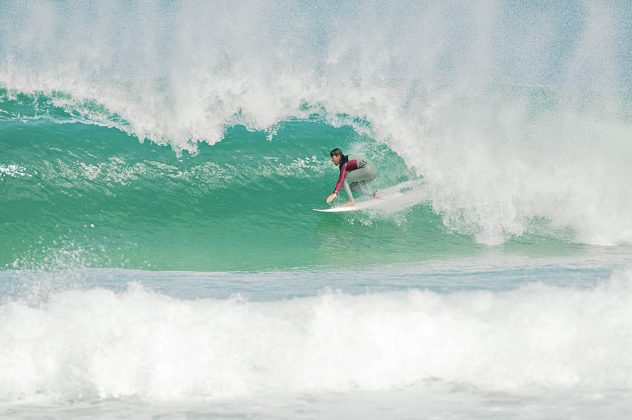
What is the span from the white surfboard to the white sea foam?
428 cm

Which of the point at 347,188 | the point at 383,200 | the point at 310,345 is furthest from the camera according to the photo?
the point at 383,200

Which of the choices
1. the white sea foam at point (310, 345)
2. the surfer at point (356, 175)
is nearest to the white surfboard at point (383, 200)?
the surfer at point (356, 175)

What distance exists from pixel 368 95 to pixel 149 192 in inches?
160

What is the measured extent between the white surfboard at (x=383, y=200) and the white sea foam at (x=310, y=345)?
428cm

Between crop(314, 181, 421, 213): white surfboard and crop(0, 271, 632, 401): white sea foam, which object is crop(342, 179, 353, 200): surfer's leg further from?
crop(0, 271, 632, 401): white sea foam

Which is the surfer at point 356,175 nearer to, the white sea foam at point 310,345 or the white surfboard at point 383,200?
the white surfboard at point 383,200

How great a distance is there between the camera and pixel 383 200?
9.81 m

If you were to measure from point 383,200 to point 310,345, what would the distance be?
5.39 metres

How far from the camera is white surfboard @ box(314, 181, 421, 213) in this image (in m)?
9.49

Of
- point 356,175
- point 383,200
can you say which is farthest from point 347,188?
point 383,200

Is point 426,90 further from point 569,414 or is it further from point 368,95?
point 569,414

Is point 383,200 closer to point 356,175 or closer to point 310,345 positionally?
point 356,175

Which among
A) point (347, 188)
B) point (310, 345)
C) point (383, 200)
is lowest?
point (310, 345)

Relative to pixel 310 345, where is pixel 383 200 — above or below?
above
